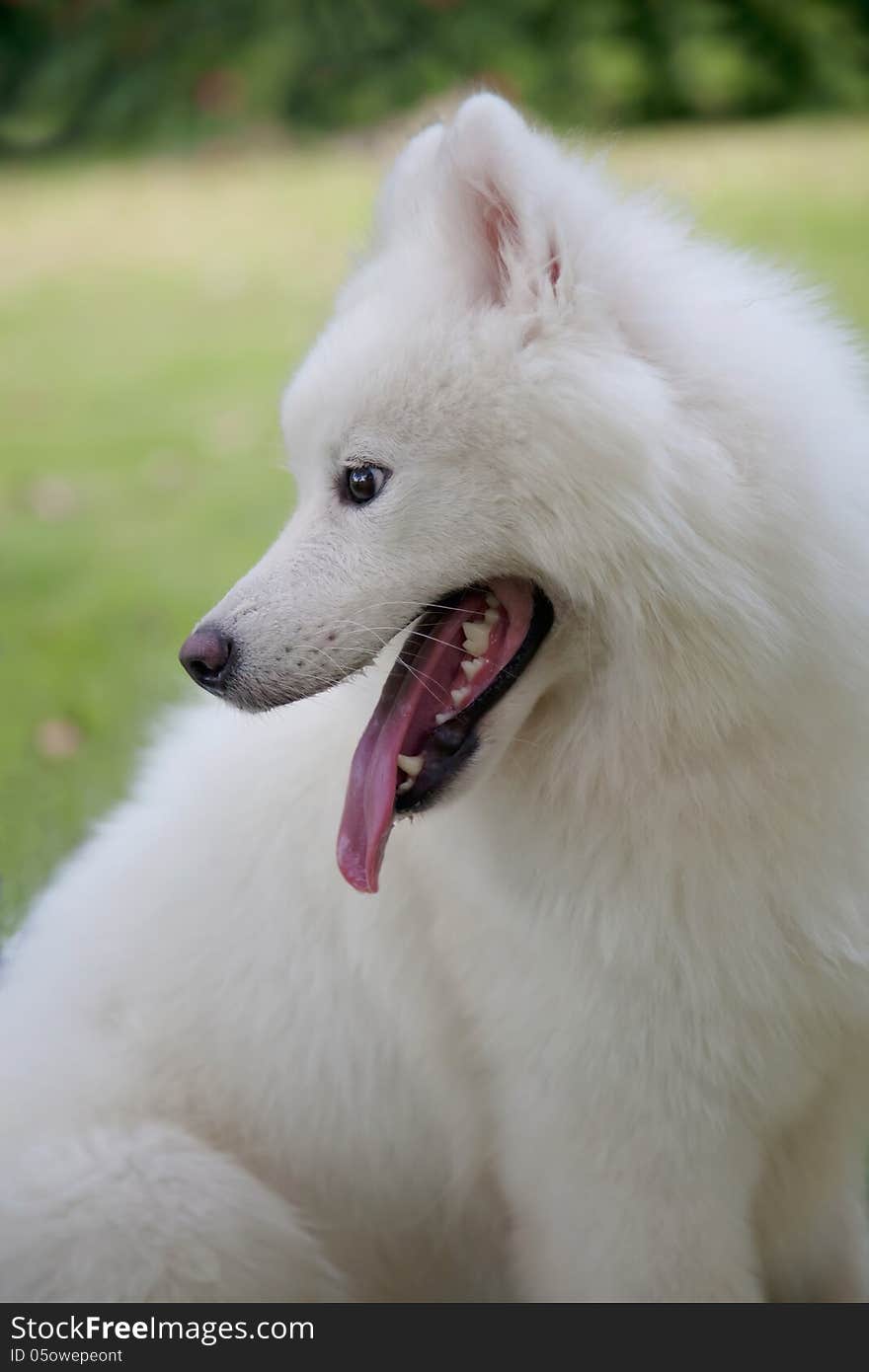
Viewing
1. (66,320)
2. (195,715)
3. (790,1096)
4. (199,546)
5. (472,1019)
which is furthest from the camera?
(66,320)

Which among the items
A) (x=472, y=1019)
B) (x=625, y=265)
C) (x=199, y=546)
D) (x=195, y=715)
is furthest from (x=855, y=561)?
(x=199, y=546)

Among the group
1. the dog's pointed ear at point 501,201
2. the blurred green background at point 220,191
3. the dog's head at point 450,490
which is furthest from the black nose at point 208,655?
the blurred green background at point 220,191

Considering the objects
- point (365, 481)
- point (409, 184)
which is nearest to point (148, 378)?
point (409, 184)

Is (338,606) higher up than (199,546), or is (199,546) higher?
(338,606)

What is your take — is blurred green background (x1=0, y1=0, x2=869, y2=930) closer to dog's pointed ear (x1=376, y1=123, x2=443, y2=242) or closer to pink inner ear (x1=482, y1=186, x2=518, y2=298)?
dog's pointed ear (x1=376, y1=123, x2=443, y2=242)

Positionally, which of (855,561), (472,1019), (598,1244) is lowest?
(598,1244)

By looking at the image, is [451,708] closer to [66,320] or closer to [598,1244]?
[598,1244]

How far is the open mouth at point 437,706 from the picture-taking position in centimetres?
196

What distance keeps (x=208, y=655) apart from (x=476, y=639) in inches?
14.0

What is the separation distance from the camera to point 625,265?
193 centimetres

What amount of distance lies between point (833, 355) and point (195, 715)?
129 centimetres

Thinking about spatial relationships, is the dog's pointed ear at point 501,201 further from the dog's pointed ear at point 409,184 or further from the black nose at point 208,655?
the black nose at point 208,655

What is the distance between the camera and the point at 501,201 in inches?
75.1

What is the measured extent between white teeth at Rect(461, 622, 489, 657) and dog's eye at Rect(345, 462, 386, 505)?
0.72 feet
